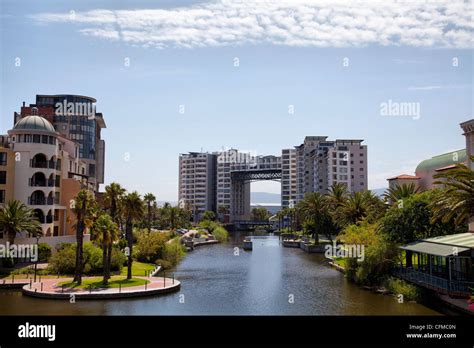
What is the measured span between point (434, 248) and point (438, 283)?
10.7ft

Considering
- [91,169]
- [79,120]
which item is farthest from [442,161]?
[79,120]

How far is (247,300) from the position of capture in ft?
148

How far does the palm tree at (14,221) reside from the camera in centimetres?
5678

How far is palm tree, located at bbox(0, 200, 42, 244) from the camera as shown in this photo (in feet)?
186

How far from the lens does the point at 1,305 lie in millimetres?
41188

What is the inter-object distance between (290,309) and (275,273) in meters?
24.4

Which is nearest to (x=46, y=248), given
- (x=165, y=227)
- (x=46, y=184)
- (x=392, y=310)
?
(x=46, y=184)

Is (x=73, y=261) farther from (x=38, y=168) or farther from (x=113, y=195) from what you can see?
(x=38, y=168)

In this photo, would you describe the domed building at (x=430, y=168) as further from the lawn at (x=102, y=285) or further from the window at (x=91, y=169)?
the window at (x=91, y=169)

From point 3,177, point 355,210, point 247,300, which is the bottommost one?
point 247,300

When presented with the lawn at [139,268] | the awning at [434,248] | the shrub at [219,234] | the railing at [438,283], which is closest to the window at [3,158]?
the lawn at [139,268]

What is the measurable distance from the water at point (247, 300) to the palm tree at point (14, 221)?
36.2ft

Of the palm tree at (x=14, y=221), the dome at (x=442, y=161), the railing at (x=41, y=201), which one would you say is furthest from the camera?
the dome at (x=442, y=161)
